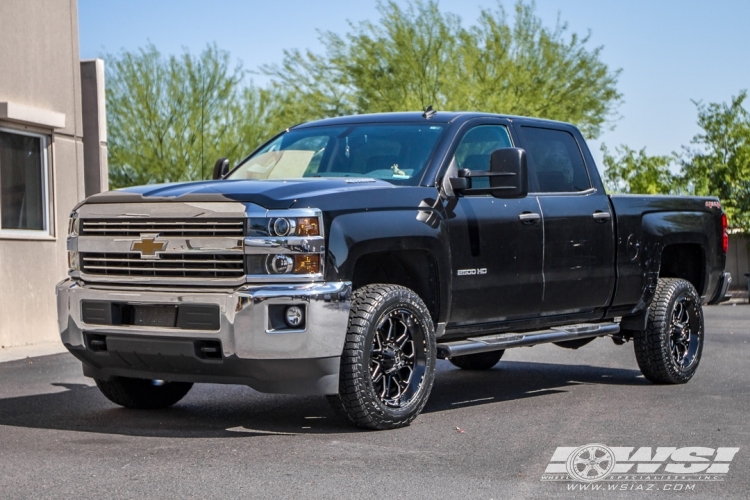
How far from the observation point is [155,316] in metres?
7.09

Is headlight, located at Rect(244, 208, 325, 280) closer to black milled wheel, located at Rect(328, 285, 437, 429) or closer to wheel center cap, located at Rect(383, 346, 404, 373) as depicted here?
black milled wheel, located at Rect(328, 285, 437, 429)

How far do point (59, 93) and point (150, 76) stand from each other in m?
34.4

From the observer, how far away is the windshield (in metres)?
8.13

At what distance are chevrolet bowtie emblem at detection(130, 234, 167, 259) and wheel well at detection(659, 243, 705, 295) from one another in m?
5.07

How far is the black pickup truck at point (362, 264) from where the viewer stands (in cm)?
684

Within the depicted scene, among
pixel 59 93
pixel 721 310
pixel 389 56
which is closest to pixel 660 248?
pixel 59 93

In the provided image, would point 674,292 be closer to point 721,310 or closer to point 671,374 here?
point 671,374

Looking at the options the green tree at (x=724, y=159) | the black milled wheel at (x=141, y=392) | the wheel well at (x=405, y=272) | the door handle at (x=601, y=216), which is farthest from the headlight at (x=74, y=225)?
the green tree at (x=724, y=159)

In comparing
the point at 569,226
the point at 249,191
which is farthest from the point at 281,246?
the point at 569,226

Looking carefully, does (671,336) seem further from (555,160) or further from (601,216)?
(555,160)

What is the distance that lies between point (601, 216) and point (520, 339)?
4.37ft

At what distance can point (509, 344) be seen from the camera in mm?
8281

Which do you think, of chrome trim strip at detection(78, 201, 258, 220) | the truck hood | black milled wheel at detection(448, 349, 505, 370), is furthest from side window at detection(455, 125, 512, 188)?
black milled wheel at detection(448, 349, 505, 370)

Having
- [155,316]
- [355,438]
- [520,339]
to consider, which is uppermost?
[155,316]
